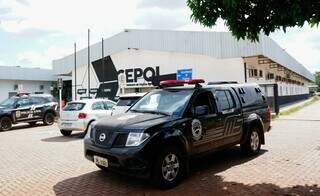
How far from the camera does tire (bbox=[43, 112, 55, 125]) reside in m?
22.2

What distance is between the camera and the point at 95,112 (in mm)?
14914

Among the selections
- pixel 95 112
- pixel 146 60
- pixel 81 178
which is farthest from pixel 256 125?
pixel 146 60

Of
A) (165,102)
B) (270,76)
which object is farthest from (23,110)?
(270,76)

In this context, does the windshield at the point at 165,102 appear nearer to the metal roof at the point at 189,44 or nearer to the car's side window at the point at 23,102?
the car's side window at the point at 23,102

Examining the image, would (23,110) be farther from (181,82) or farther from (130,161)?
(130,161)

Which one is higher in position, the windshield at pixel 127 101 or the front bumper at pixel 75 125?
the windshield at pixel 127 101

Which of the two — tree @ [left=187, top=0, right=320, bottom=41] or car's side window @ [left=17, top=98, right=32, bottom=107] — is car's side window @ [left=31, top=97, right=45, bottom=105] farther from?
tree @ [left=187, top=0, right=320, bottom=41]

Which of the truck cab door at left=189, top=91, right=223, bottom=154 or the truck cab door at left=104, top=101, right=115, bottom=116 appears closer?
the truck cab door at left=189, top=91, right=223, bottom=154

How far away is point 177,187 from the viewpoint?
6.78 metres

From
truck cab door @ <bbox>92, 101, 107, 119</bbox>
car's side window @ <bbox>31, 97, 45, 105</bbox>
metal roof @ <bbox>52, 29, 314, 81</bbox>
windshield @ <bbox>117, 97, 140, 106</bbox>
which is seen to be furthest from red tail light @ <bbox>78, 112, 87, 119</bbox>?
metal roof @ <bbox>52, 29, 314, 81</bbox>

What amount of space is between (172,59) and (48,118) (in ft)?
41.6

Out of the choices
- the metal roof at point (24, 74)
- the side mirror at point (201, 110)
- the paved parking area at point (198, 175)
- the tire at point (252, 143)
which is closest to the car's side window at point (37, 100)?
the paved parking area at point (198, 175)

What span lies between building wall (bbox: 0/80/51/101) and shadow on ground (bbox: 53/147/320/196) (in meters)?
43.5

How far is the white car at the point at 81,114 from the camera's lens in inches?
573
